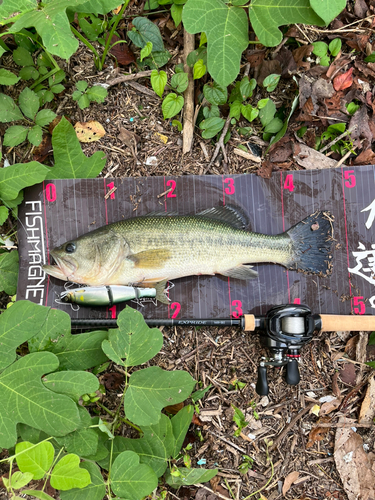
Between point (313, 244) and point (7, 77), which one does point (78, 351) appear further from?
point (7, 77)

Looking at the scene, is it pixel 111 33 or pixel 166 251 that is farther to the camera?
pixel 111 33

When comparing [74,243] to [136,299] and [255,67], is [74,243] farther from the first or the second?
[255,67]

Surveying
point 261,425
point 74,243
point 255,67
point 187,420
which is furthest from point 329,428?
point 255,67

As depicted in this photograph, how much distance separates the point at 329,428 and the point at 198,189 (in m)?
2.65

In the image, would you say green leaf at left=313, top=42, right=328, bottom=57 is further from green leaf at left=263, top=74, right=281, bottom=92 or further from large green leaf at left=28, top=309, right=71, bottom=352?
large green leaf at left=28, top=309, right=71, bottom=352

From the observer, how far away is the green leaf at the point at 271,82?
3537mm

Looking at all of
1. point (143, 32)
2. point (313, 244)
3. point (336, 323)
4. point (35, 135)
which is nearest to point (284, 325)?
point (336, 323)

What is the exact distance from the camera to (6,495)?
3506 millimetres

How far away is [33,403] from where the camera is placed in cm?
270

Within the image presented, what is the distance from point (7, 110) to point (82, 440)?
3064 mm

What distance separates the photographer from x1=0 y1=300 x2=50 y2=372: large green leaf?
2.80m

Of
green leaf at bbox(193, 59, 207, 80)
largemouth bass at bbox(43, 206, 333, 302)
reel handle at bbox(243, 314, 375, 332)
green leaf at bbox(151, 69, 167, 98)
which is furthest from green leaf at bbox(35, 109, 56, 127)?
reel handle at bbox(243, 314, 375, 332)

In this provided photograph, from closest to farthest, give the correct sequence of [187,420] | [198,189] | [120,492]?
[120,492], [187,420], [198,189]

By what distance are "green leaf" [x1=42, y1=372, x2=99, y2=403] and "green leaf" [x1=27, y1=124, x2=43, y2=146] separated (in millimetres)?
2173
